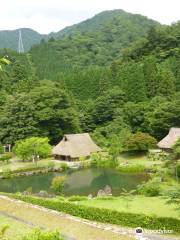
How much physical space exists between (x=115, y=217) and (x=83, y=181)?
13.0m

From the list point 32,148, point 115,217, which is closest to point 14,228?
point 115,217

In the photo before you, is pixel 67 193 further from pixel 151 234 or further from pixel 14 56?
pixel 14 56

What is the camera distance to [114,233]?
12156 mm

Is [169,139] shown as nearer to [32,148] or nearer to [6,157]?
[32,148]

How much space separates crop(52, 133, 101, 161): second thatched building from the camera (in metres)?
33.9

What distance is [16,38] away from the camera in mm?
148250

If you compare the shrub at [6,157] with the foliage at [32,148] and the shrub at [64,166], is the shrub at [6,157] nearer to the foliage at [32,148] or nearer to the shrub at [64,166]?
the foliage at [32,148]

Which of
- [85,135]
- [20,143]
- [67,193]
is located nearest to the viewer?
[67,193]

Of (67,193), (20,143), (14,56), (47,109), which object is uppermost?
(14,56)

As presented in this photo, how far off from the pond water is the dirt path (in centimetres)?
902

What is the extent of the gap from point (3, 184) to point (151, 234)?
639 inches

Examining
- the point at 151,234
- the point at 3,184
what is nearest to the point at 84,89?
the point at 3,184

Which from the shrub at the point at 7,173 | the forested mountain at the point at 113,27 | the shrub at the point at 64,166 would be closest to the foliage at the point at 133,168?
the shrub at the point at 64,166

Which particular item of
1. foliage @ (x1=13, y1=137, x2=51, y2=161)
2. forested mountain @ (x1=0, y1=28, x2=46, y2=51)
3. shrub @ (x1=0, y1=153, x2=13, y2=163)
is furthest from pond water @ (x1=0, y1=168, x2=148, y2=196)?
forested mountain @ (x1=0, y1=28, x2=46, y2=51)
